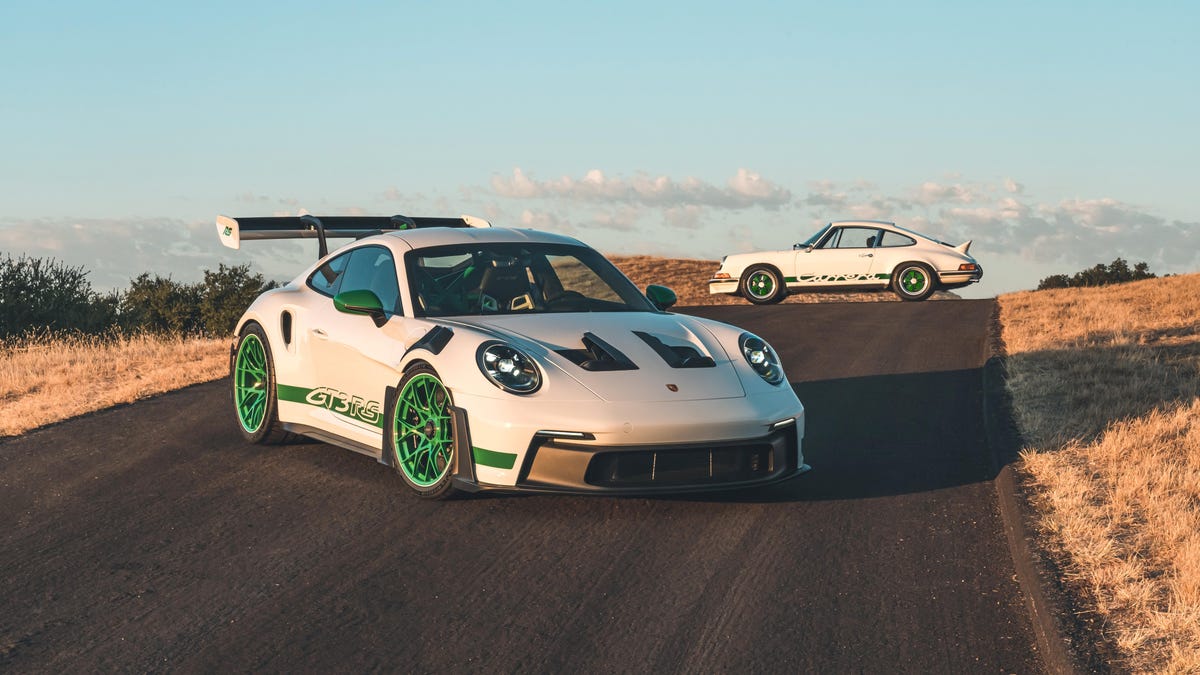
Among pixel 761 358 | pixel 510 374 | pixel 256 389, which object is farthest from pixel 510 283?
pixel 256 389

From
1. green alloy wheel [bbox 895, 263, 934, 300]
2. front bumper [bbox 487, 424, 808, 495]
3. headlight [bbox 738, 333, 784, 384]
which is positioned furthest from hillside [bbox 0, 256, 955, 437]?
green alloy wheel [bbox 895, 263, 934, 300]

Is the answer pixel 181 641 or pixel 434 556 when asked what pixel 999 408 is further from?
pixel 181 641

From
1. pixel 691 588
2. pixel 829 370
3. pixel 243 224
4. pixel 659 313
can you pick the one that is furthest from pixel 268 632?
pixel 829 370

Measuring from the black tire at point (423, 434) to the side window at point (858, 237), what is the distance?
1844cm

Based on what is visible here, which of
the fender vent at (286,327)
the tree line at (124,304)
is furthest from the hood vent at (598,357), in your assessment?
the tree line at (124,304)

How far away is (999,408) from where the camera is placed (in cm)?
989

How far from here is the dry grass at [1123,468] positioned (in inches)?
196

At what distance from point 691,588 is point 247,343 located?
15.2ft

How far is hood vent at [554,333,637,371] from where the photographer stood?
6.50m

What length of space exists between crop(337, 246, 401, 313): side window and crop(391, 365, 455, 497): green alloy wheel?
0.76 metres

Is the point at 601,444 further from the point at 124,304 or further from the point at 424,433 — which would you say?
the point at 124,304

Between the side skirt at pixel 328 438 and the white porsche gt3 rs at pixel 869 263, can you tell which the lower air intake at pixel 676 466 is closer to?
the side skirt at pixel 328 438

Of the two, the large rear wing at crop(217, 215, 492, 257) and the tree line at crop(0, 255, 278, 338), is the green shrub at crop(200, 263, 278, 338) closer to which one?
the tree line at crop(0, 255, 278, 338)

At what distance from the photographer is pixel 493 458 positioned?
622 cm
